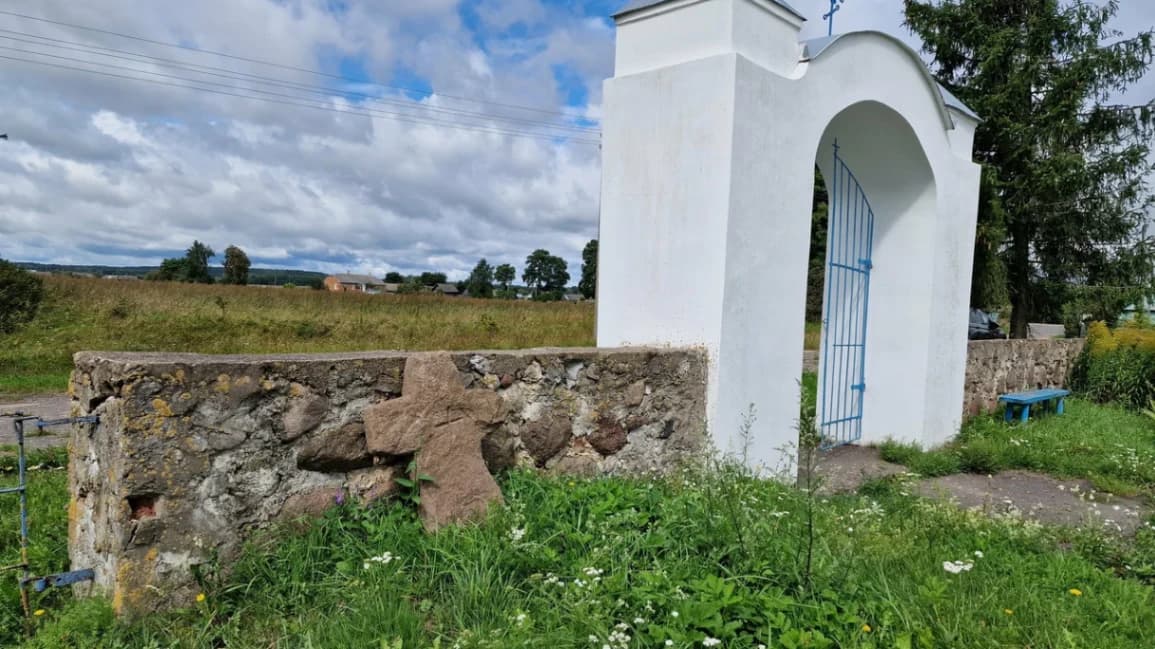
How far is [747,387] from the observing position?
4793 millimetres

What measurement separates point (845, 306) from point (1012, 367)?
3.55 m

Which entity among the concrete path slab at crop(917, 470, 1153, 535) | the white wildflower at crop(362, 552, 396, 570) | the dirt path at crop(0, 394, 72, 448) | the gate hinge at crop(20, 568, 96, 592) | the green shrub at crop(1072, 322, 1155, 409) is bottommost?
the dirt path at crop(0, 394, 72, 448)

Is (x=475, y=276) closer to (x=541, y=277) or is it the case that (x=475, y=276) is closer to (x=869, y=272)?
(x=541, y=277)

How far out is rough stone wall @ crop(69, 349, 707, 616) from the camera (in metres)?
2.46

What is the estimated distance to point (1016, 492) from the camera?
5598 millimetres

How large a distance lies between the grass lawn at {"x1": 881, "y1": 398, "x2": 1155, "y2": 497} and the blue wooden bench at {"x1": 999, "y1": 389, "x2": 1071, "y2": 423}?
0.27 m

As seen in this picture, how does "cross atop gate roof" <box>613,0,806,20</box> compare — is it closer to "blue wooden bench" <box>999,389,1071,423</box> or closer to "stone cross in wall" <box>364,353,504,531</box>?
"stone cross in wall" <box>364,353,504,531</box>

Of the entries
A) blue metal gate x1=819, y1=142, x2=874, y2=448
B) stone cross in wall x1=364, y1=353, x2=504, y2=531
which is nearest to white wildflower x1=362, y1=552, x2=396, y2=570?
stone cross in wall x1=364, y1=353, x2=504, y2=531

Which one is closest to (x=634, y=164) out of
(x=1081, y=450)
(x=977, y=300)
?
(x=1081, y=450)

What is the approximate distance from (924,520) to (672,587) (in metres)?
2.30

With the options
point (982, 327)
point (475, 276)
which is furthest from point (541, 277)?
point (982, 327)

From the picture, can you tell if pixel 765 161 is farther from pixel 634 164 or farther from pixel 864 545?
pixel 864 545

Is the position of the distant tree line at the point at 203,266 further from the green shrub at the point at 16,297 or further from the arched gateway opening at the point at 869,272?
the arched gateway opening at the point at 869,272

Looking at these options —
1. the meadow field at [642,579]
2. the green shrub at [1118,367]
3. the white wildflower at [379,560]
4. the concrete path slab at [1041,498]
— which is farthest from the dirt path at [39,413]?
the green shrub at [1118,367]
